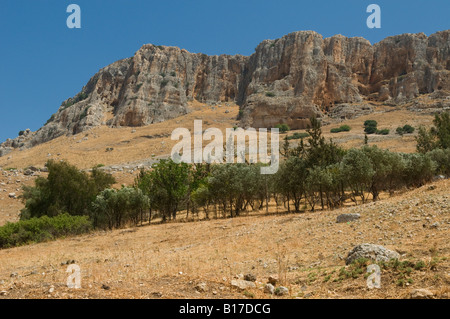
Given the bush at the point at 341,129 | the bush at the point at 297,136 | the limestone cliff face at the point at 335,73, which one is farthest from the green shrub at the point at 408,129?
the limestone cliff face at the point at 335,73

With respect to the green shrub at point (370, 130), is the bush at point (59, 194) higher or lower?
lower

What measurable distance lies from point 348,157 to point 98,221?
902 inches

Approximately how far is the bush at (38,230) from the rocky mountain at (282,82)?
69051 mm

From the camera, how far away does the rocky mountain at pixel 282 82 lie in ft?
317

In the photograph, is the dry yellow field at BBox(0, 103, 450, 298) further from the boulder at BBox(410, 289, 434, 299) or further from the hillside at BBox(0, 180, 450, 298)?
the boulder at BBox(410, 289, 434, 299)

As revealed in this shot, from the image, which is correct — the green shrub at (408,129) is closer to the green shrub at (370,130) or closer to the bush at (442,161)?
the green shrub at (370,130)

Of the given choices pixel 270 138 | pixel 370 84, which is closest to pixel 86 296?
pixel 270 138

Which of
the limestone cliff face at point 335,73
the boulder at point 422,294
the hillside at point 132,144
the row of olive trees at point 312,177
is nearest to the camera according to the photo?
the boulder at point 422,294

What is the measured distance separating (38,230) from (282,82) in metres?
90.5

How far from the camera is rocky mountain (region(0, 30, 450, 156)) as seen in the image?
96.8 m

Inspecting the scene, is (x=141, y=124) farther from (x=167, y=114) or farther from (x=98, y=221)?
(x=98, y=221)

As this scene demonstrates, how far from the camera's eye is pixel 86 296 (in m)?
6.31

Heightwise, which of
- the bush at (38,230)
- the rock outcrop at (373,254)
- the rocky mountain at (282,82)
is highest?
the rocky mountain at (282,82)

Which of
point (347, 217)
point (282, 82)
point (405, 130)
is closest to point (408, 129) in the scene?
point (405, 130)
